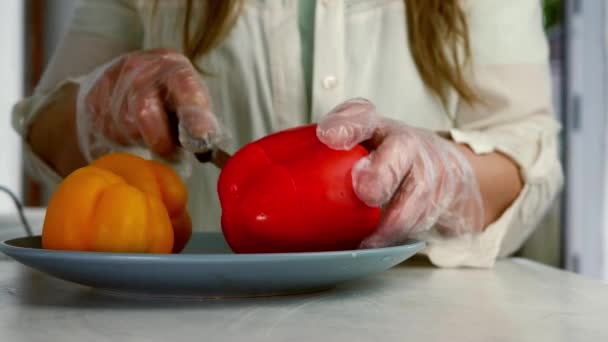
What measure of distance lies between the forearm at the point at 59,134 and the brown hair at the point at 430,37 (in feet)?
0.64

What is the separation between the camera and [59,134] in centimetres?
106

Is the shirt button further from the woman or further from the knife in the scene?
the knife

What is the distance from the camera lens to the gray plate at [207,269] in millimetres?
477

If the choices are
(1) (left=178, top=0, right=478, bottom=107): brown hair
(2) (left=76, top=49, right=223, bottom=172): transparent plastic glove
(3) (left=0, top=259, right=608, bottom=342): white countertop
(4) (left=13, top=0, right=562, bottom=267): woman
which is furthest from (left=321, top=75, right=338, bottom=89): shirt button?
(3) (left=0, top=259, right=608, bottom=342): white countertop

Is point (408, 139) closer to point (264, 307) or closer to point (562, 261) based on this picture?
point (264, 307)

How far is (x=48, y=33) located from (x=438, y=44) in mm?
3826

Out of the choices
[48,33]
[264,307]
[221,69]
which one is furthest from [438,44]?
[48,33]

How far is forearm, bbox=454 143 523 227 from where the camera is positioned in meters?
0.92

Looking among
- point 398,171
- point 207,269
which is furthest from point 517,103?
point 207,269

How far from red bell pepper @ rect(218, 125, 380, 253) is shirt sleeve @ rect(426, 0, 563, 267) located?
41 centimetres

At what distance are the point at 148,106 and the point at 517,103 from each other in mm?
569

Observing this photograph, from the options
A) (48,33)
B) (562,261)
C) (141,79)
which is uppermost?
(141,79)

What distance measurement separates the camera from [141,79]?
0.81m

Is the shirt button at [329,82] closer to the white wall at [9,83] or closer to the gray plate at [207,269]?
the gray plate at [207,269]
